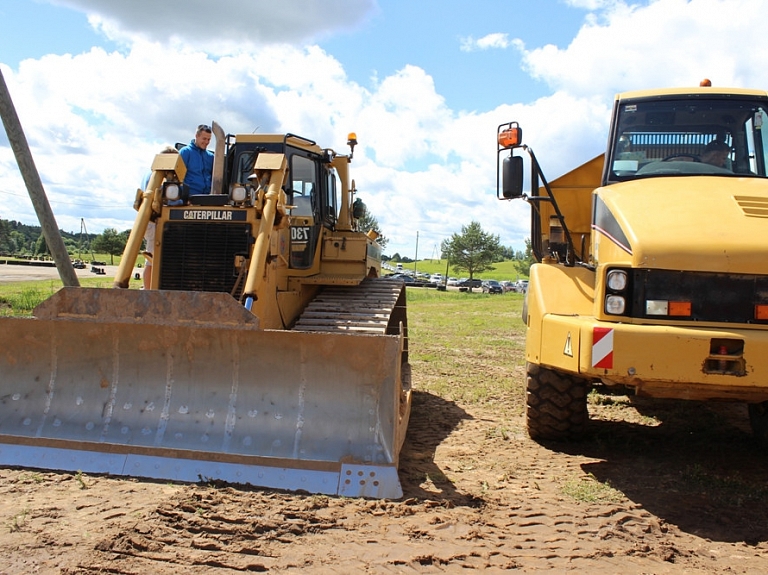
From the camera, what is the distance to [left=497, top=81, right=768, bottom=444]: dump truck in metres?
3.99

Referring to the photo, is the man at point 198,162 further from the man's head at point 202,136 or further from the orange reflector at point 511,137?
the orange reflector at point 511,137

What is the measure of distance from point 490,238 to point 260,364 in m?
59.8

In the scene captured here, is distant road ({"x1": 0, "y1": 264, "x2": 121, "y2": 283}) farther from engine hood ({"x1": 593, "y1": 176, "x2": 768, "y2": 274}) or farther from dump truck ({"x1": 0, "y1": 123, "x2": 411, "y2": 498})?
engine hood ({"x1": 593, "y1": 176, "x2": 768, "y2": 274})

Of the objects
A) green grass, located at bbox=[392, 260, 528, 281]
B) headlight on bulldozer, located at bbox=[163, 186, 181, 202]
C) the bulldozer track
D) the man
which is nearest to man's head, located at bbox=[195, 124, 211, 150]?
the man

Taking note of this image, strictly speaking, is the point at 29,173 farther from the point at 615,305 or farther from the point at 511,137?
the point at 615,305

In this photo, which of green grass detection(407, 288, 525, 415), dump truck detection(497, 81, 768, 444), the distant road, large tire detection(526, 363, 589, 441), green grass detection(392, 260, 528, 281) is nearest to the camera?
dump truck detection(497, 81, 768, 444)

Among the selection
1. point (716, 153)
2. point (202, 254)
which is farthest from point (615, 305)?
point (202, 254)

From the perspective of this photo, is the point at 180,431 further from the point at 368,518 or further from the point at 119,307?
the point at 368,518

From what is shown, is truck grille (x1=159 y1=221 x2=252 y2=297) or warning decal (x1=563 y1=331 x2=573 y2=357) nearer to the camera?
warning decal (x1=563 y1=331 x2=573 y2=357)

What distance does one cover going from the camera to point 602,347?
408 centimetres

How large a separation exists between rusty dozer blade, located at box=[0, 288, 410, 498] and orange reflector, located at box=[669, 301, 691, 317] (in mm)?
1713

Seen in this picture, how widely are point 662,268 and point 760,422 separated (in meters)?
2.16

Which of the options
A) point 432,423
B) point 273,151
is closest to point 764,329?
point 432,423

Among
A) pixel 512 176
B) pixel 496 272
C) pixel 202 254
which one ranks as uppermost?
pixel 496 272
